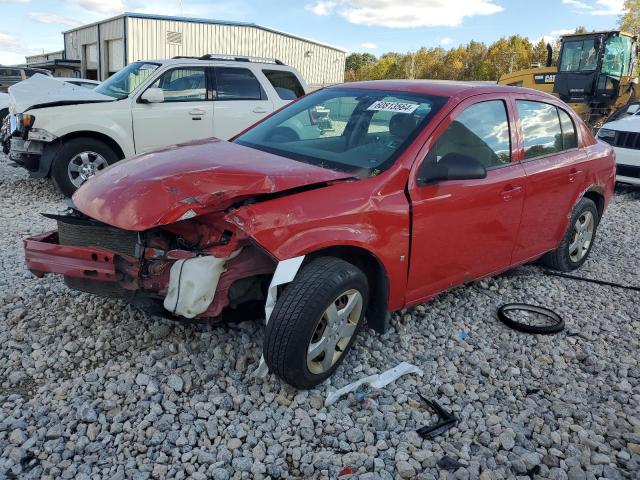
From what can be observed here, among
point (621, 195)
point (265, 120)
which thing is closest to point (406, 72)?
point (621, 195)

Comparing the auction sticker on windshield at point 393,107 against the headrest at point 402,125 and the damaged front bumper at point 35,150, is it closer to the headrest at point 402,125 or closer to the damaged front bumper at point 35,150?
the headrest at point 402,125

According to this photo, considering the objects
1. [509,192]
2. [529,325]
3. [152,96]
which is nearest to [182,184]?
[509,192]

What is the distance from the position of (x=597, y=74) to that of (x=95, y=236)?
48.0 ft

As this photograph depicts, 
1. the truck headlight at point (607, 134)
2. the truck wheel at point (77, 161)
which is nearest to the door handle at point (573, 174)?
the truck wheel at point (77, 161)

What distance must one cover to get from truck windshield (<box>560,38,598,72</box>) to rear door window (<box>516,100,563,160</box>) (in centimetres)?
1156

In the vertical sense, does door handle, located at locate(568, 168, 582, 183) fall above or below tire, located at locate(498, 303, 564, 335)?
above

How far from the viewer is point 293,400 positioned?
2955mm

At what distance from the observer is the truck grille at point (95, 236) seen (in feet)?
9.74

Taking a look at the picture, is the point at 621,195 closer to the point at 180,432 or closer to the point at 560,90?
the point at 560,90

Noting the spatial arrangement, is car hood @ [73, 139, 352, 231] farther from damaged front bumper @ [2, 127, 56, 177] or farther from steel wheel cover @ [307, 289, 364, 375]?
damaged front bumper @ [2, 127, 56, 177]

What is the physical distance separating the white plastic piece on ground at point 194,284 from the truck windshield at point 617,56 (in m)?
14.6

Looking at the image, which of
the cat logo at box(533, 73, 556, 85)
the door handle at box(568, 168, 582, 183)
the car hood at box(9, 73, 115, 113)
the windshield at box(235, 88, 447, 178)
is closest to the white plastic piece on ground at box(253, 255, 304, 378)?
the windshield at box(235, 88, 447, 178)

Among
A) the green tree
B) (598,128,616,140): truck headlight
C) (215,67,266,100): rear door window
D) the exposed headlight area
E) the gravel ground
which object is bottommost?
the gravel ground

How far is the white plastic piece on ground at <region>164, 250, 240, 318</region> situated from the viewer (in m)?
2.82
